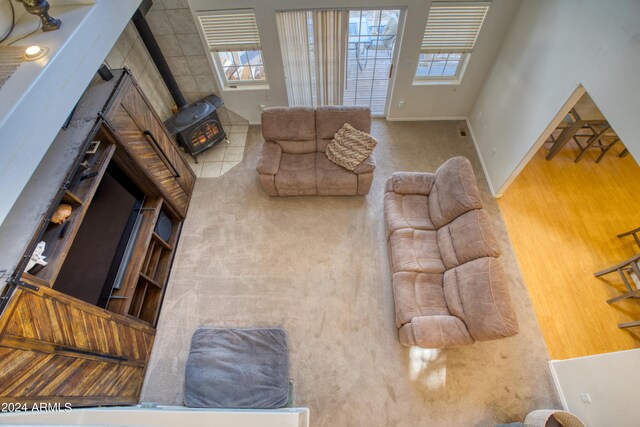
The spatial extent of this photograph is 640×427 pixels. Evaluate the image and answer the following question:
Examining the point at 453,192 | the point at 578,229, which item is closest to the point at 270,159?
the point at 453,192

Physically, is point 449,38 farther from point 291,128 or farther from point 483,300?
point 483,300

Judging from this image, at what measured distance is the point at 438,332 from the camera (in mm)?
2529

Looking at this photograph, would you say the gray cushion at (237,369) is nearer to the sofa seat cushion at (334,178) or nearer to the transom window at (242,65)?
the sofa seat cushion at (334,178)

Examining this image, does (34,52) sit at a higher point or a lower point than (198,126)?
lower

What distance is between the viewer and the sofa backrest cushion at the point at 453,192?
2.83 metres

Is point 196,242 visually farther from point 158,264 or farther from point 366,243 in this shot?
point 366,243

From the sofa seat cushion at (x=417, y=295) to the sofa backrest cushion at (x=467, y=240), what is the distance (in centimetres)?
25

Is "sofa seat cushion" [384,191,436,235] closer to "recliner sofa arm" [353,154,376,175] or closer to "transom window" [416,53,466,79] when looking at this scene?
"recliner sofa arm" [353,154,376,175]

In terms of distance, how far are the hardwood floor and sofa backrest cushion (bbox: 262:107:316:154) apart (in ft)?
8.93

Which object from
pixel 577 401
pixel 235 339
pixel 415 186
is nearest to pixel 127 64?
pixel 235 339

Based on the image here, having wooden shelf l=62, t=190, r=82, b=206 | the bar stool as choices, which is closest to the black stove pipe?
wooden shelf l=62, t=190, r=82, b=206

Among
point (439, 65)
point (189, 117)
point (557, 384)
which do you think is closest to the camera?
point (557, 384)

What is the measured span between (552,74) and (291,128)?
2830 mm

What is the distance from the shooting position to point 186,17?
3488mm
